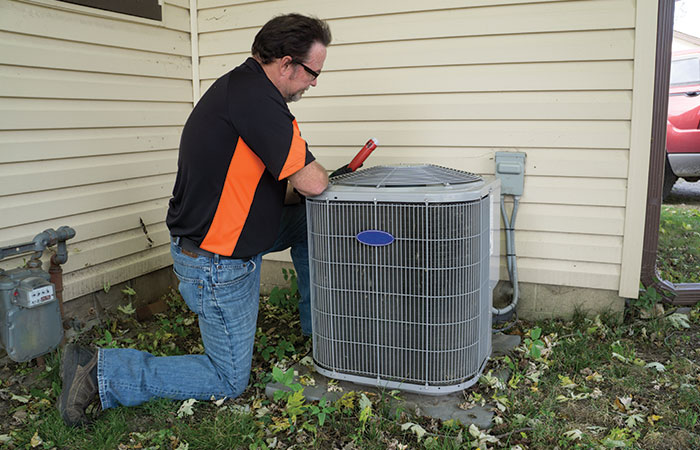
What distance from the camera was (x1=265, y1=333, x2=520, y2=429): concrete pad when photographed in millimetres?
2289

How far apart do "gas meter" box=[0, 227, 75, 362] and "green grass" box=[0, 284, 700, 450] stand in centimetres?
17

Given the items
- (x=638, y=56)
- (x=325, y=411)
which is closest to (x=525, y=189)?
(x=638, y=56)

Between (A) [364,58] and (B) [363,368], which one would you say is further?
(A) [364,58]

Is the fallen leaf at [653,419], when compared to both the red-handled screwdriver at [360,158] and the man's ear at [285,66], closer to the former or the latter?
the red-handled screwdriver at [360,158]

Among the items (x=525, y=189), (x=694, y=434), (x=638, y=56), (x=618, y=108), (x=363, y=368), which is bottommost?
(x=694, y=434)

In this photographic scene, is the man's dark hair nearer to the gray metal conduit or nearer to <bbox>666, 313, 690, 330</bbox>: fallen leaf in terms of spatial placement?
the gray metal conduit

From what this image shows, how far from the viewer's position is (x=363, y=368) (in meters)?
2.51

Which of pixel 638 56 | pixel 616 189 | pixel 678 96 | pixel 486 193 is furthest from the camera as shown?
pixel 678 96

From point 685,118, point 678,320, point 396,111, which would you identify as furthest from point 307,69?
point 685,118

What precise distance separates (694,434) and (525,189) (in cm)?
150

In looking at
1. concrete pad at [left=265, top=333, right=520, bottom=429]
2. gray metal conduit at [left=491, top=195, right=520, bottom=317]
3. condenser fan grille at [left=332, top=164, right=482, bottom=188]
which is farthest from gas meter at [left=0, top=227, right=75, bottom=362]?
gray metal conduit at [left=491, top=195, right=520, bottom=317]

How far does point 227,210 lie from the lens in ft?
7.61

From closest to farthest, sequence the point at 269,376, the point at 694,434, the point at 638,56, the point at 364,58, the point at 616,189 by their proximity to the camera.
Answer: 1. the point at 694,434
2. the point at 269,376
3. the point at 638,56
4. the point at 616,189
5. the point at 364,58

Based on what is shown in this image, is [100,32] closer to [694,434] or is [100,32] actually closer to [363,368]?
[363,368]
